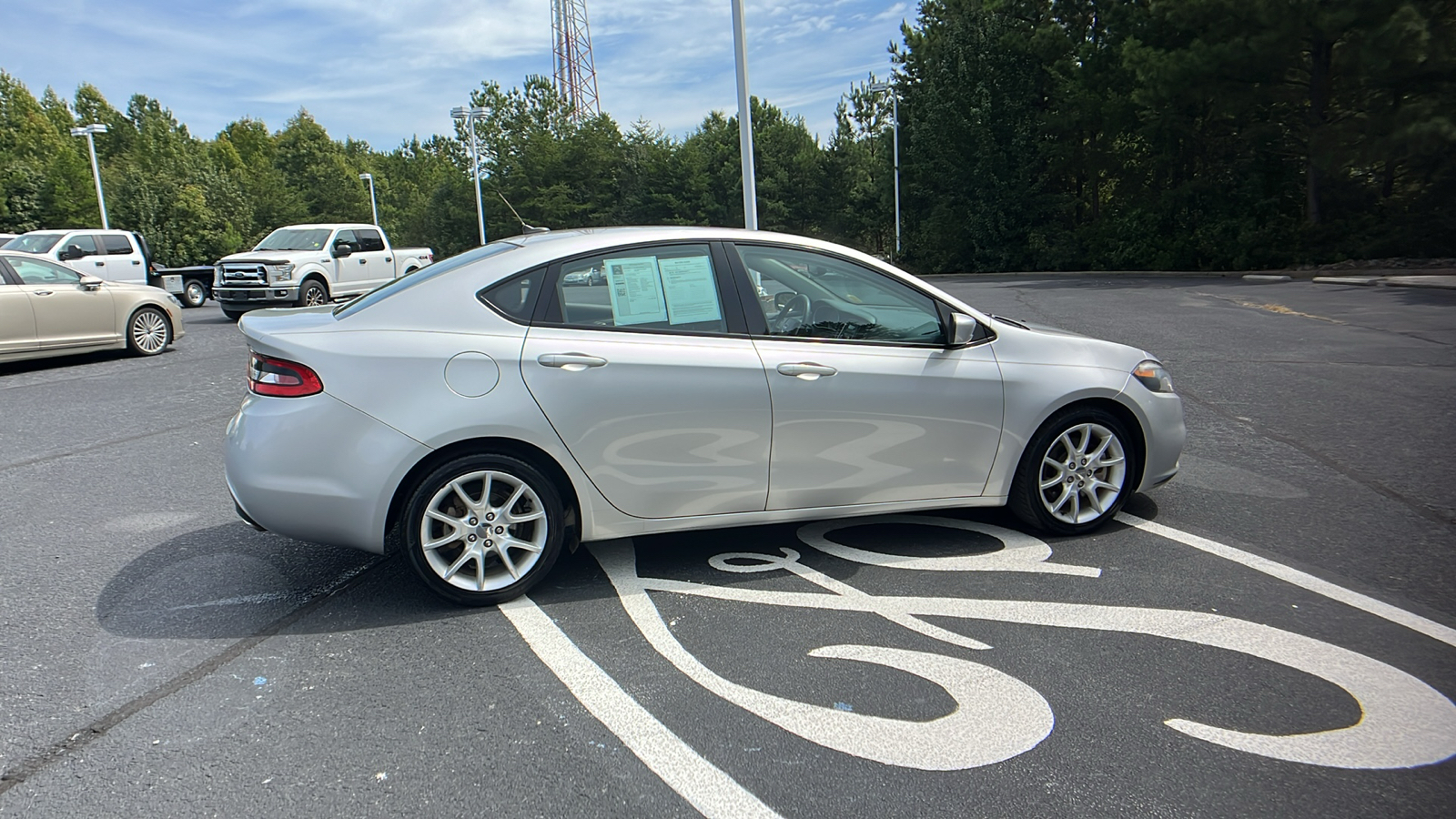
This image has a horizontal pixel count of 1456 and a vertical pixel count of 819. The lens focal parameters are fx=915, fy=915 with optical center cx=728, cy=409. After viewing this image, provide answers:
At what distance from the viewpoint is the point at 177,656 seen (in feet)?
11.9

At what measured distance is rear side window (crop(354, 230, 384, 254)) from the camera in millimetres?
21078

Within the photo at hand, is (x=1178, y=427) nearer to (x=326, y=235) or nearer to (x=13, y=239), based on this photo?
(x=326, y=235)

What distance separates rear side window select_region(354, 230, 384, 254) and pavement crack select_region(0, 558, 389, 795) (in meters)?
18.5

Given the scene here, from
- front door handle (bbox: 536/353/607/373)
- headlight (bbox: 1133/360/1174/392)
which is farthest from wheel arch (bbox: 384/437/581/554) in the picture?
headlight (bbox: 1133/360/1174/392)

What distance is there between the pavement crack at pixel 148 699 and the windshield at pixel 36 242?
20.3 metres

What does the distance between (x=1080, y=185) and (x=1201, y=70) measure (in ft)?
41.9

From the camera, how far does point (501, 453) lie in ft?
13.0

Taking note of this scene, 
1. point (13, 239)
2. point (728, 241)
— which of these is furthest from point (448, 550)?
point (13, 239)

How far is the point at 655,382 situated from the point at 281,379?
1.58 meters

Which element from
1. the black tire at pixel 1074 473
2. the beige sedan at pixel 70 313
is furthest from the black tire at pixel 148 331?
the black tire at pixel 1074 473

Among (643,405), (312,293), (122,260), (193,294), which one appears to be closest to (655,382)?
(643,405)

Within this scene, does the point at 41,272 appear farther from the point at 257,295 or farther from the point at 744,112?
the point at 744,112

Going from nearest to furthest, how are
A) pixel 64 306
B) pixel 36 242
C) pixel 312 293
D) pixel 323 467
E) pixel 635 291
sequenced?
1. pixel 323 467
2. pixel 635 291
3. pixel 64 306
4. pixel 312 293
5. pixel 36 242

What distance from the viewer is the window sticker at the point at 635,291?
13.8 feet
